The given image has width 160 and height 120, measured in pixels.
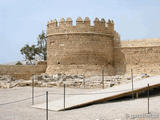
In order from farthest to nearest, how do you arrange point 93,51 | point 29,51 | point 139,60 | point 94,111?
point 29,51 → point 139,60 → point 93,51 → point 94,111

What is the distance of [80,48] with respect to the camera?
18969 millimetres

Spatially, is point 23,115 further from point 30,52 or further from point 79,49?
point 30,52

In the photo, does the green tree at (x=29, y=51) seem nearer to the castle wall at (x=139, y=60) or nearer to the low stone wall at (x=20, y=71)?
the low stone wall at (x=20, y=71)

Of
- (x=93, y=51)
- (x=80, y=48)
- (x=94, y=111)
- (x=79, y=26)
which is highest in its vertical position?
(x=79, y=26)

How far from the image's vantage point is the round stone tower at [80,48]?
18953mm

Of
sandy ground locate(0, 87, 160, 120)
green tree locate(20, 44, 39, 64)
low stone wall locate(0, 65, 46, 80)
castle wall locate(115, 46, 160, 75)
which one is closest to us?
sandy ground locate(0, 87, 160, 120)

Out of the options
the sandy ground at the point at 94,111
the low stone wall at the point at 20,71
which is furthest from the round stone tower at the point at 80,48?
the sandy ground at the point at 94,111

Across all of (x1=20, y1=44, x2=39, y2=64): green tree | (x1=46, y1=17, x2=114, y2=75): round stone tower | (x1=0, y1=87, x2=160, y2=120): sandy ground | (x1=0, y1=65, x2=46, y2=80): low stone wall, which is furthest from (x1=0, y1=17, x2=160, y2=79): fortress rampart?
(x1=20, y1=44, x2=39, y2=64): green tree

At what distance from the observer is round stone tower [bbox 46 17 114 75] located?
62.2 ft

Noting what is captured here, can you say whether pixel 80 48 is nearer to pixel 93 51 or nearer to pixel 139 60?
pixel 93 51

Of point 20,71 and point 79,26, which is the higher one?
point 79,26

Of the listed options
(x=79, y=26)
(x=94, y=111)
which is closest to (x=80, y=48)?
(x=79, y=26)

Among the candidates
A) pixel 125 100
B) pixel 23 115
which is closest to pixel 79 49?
pixel 125 100

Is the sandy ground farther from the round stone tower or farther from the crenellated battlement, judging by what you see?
the crenellated battlement
